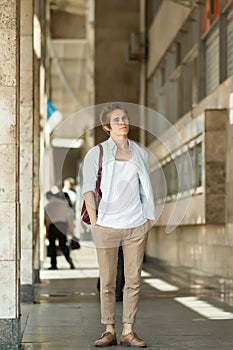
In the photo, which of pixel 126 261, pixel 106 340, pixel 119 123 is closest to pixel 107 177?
pixel 119 123

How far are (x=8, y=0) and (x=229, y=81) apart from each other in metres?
7.72

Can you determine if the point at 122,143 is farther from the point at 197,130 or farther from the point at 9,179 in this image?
the point at 197,130

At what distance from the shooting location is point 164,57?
28.0m

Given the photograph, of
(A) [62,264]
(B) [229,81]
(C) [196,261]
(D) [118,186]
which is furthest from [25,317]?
(A) [62,264]

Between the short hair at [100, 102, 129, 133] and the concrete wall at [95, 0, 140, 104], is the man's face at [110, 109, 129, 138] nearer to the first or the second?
the short hair at [100, 102, 129, 133]

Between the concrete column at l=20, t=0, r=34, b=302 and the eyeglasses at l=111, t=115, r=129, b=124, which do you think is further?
the concrete column at l=20, t=0, r=34, b=302

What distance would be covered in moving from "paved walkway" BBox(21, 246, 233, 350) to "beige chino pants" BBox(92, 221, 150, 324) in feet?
1.22

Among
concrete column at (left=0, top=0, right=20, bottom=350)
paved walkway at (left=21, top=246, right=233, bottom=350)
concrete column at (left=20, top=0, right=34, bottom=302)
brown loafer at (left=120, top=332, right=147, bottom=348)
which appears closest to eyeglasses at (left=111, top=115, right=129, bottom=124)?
concrete column at (left=0, top=0, right=20, bottom=350)

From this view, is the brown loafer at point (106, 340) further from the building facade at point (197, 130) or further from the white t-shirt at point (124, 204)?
the building facade at point (197, 130)

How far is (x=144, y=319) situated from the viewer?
12.1 meters

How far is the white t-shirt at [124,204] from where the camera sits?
9164 mm

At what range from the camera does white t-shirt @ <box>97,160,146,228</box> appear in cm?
916

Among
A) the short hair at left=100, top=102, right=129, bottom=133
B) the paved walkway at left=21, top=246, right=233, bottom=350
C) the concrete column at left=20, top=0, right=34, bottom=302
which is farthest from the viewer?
the concrete column at left=20, top=0, right=34, bottom=302

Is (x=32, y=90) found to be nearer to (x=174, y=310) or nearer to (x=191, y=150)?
(x=174, y=310)
